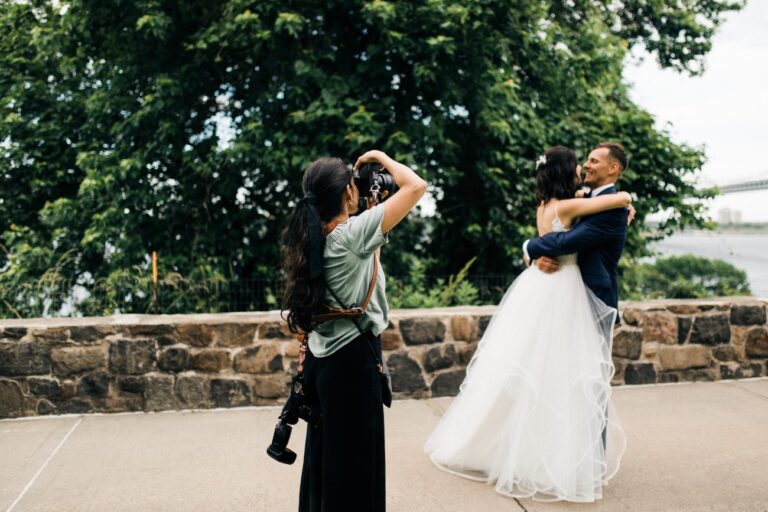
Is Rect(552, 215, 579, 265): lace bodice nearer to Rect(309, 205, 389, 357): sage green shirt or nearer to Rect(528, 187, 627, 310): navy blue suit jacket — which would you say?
Rect(528, 187, 627, 310): navy blue suit jacket

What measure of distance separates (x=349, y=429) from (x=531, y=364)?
1490 millimetres

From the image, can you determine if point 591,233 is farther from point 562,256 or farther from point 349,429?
point 349,429

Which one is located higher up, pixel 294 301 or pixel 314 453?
pixel 294 301

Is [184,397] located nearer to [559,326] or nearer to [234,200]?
[559,326]

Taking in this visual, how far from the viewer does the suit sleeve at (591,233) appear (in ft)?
12.2

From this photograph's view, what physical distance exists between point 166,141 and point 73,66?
195cm

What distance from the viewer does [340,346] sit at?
104 inches

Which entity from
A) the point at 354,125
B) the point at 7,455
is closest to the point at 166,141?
the point at 354,125

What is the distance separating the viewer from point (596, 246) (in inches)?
151

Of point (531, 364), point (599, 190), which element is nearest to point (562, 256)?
point (599, 190)

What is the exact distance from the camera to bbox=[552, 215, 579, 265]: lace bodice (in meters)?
3.83

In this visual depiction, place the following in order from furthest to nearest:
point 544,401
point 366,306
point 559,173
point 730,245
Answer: point 730,245 → point 559,173 → point 544,401 → point 366,306

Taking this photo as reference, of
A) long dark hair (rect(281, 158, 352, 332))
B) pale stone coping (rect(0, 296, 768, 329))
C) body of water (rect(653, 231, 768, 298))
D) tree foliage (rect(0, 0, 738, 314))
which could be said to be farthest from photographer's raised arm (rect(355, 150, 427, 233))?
body of water (rect(653, 231, 768, 298))

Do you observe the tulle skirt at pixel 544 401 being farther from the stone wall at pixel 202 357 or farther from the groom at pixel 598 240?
the stone wall at pixel 202 357
